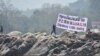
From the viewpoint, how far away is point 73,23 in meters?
44.9

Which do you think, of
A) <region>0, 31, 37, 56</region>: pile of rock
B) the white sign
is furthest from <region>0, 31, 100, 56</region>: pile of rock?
the white sign

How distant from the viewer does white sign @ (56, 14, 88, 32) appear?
43.7 metres

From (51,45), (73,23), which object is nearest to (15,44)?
(51,45)

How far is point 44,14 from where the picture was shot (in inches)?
5418

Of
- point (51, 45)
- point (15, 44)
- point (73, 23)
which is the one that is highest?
point (73, 23)

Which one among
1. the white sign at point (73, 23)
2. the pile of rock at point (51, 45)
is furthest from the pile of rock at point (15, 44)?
the white sign at point (73, 23)

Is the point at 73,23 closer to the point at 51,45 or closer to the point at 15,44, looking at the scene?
the point at 51,45

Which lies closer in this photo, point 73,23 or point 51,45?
point 51,45

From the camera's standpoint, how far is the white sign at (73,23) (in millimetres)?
43719

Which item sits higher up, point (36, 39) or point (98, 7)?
point (36, 39)

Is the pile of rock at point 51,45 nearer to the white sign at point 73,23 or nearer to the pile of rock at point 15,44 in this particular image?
the pile of rock at point 15,44

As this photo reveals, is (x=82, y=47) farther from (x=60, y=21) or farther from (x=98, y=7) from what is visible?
(x=98, y=7)

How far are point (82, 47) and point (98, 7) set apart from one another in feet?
384

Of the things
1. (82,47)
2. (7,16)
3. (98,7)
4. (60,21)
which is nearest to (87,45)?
(82,47)
